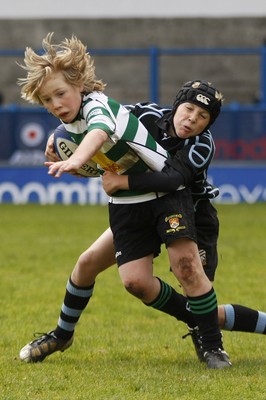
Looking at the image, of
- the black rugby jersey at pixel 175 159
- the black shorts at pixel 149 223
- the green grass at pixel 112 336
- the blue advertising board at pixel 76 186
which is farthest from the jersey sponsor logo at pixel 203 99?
the blue advertising board at pixel 76 186

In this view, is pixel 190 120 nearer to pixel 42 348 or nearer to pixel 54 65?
pixel 54 65

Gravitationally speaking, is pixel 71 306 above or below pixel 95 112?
below

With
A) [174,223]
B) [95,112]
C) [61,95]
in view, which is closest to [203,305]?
[174,223]

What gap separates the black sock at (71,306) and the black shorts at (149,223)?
49 cm

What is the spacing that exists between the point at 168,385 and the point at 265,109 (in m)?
13.5

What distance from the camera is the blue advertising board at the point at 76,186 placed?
1825 cm

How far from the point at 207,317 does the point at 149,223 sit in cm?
61

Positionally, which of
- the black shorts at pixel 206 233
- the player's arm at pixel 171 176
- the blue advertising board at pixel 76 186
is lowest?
the blue advertising board at pixel 76 186

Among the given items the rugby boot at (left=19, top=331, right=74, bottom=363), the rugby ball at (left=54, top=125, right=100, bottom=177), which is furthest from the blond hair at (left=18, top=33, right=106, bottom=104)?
the rugby boot at (left=19, top=331, right=74, bottom=363)

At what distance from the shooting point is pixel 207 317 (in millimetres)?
5938

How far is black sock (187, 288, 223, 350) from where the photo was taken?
590cm

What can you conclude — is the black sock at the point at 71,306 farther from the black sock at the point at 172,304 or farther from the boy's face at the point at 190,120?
the boy's face at the point at 190,120

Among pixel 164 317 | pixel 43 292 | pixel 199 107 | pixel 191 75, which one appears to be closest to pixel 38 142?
pixel 191 75

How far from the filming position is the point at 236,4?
26.1m
